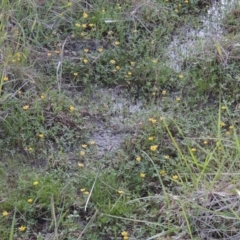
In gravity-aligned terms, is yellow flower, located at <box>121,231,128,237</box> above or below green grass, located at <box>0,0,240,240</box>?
below

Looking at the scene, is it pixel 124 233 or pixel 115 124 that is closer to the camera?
pixel 124 233

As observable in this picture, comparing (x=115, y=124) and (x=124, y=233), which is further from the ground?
(x=115, y=124)

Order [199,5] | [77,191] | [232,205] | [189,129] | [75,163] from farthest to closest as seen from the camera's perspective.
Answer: [199,5] < [189,129] < [75,163] < [77,191] < [232,205]

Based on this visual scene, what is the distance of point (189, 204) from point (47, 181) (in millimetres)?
734

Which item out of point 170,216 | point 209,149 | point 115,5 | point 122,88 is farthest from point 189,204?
point 115,5

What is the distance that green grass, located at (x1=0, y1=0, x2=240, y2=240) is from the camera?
2493 mm

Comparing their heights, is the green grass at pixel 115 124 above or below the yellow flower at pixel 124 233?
above

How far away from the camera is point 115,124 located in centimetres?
321

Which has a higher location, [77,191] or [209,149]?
[209,149]

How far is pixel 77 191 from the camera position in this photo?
2703 millimetres

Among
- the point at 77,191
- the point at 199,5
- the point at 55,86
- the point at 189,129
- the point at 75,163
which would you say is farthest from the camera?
the point at 199,5

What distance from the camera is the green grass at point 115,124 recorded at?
249 centimetres

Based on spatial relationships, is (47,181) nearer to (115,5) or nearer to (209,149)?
(209,149)

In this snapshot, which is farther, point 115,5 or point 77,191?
point 115,5
